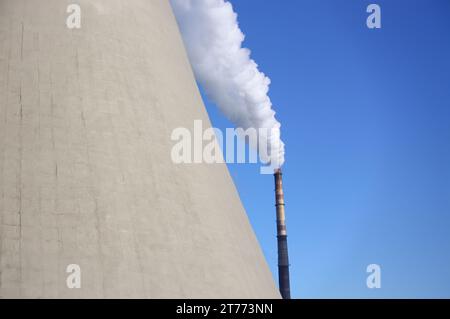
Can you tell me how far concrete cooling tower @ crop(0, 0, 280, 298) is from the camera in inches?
304

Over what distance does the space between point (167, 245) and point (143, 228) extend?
1.62ft

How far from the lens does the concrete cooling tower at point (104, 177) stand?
304 inches

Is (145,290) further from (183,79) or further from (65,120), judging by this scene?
(183,79)

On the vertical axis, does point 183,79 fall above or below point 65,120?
above

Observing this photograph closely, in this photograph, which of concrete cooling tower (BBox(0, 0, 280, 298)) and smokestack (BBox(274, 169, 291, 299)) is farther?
Result: smokestack (BBox(274, 169, 291, 299))

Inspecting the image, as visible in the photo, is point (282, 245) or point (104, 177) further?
point (282, 245)

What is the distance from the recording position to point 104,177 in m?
8.66

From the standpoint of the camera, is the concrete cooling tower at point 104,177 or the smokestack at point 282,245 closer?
the concrete cooling tower at point 104,177

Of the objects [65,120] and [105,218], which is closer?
[105,218]

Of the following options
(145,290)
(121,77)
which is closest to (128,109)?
(121,77)

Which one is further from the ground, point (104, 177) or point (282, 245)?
point (104, 177)

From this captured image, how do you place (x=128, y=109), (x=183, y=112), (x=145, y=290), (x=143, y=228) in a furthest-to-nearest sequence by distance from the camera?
(x=183, y=112) < (x=128, y=109) < (x=143, y=228) < (x=145, y=290)
